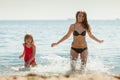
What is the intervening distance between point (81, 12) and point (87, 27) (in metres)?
0.39

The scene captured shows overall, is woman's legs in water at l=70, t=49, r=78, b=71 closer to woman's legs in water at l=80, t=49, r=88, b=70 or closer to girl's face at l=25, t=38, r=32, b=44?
woman's legs in water at l=80, t=49, r=88, b=70

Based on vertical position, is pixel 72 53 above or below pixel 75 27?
below

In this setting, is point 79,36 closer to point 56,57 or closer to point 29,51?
point 29,51

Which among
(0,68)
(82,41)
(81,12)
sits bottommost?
(0,68)

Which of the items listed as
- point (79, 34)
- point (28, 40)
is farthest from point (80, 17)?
point (28, 40)

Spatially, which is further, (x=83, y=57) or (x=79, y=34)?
(x=83, y=57)

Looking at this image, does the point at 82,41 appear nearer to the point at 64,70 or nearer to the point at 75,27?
the point at 75,27

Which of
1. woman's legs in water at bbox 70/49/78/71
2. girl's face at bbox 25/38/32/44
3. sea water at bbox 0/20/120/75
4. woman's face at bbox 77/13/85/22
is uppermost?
woman's face at bbox 77/13/85/22

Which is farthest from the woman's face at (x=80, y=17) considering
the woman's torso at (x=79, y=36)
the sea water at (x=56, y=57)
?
the sea water at (x=56, y=57)

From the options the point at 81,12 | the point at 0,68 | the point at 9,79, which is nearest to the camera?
the point at 9,79

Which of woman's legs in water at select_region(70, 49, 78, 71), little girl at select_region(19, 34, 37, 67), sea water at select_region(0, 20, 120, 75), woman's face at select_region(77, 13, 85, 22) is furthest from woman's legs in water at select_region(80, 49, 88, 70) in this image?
little girl at select_region(19, 34, 37, 67)

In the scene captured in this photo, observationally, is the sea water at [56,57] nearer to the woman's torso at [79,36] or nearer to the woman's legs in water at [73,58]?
the woman's legs in water at [73,58]

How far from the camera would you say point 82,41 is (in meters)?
9.80

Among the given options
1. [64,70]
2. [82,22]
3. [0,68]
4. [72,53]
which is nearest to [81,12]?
[82,22]
